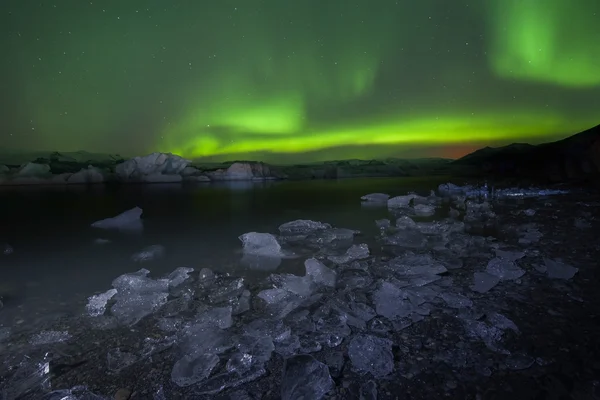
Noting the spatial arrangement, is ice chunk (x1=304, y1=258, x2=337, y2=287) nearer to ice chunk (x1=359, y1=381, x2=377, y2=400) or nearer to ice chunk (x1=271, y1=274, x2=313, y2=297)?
ice chunk (x1=271, y1=274, x2=313, y2=297)

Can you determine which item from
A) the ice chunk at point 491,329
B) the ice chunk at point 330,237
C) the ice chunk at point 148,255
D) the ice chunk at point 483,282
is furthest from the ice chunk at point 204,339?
the ice chunk at point 330,237

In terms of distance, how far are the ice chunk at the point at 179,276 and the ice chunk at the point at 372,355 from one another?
93.2 inches

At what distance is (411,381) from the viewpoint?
173 centimetres

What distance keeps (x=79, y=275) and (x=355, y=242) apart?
14.4 feet

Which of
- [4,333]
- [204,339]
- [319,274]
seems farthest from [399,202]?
[4,333]

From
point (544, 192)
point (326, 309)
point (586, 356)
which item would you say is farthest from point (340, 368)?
point (544, 192)

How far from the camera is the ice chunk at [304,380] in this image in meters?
1.65

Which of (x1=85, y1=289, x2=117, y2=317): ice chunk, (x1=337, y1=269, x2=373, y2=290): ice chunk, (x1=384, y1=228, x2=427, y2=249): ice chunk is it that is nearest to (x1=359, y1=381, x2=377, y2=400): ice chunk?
(x1=337, y1=269, x2=373, y2=290): ice chunk

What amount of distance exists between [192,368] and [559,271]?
386 centimetres

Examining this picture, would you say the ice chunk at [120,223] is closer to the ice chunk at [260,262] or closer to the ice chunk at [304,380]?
the ice chunk at [260,262]

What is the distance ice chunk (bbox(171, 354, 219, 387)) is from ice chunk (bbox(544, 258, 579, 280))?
3610mm

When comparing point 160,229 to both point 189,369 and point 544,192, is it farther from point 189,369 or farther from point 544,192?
point 544,192

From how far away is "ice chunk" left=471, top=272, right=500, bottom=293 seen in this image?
2.98m

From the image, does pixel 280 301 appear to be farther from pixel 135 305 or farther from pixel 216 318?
pixel 135 305
